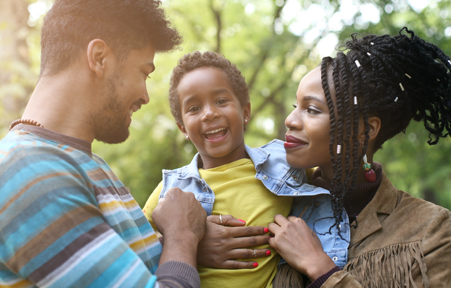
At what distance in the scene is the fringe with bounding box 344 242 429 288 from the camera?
1.92 metres

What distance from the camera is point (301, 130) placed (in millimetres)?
2377

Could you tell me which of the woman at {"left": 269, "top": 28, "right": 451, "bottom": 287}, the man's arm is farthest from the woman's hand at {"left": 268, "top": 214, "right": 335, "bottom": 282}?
the man's arm

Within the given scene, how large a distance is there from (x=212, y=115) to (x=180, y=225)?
1050 mm

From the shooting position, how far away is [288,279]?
2.09 meters

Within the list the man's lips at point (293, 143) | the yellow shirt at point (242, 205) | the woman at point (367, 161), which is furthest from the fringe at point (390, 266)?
the man's lips at point (293, 143)

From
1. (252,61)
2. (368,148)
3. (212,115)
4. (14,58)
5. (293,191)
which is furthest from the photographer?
(252,61)

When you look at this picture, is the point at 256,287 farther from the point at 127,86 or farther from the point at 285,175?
the point at 127,86

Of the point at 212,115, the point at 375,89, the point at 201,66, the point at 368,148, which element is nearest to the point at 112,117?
the point at 212,115

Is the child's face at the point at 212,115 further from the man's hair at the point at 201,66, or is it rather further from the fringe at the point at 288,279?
the fringe at the point at 288,279

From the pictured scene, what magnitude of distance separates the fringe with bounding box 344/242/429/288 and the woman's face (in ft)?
2.19

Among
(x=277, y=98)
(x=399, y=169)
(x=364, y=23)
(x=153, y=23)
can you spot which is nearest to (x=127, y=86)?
(x=153, y=23)

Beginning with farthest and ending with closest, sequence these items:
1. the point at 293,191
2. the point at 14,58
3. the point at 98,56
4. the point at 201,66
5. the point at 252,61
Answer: the point at 252,61 → the point at 14,58 → the point at 201,66 → the point at 293,191 → the point at 98,56

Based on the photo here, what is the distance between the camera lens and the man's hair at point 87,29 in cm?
174

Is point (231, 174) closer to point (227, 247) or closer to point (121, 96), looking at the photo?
point (227, 247)
